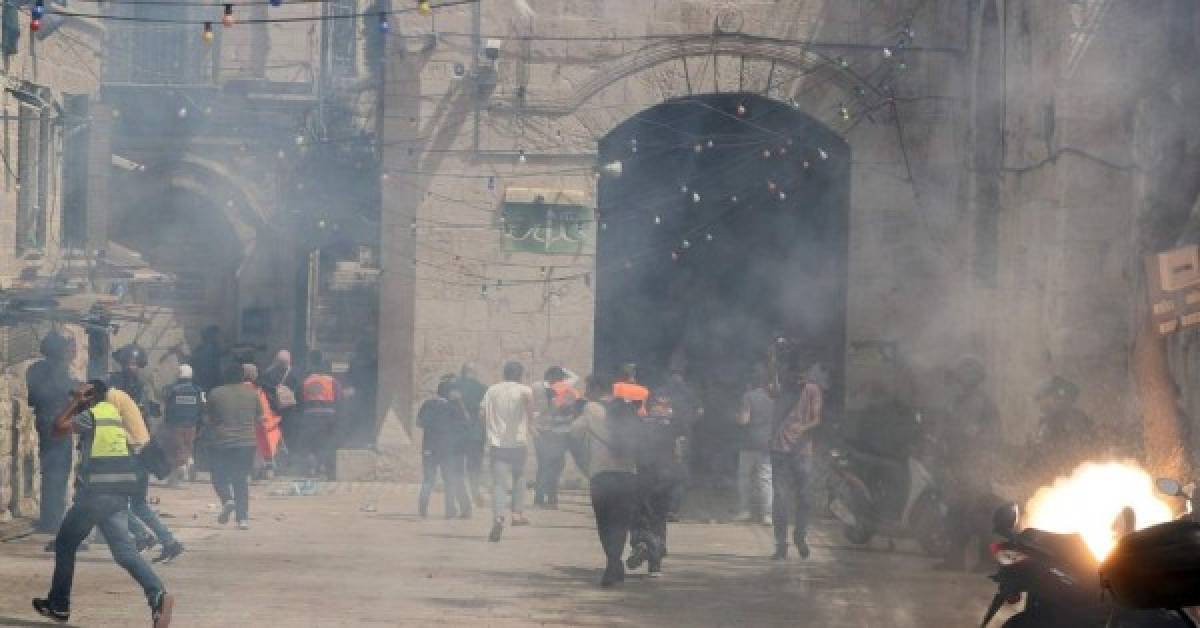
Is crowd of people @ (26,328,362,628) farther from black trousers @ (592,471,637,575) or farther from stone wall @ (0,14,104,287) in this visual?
black trousers @ (592,471,637,575)

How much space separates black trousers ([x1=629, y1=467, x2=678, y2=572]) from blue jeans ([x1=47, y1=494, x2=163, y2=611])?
4134 mm

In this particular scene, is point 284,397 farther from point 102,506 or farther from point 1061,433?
point 102,506

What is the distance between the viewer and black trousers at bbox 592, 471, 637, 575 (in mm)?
13398

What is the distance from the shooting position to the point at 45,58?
1822 centimetres

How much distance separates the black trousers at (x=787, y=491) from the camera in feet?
50.9

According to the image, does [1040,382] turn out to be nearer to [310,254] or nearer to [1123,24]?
[1123,24]

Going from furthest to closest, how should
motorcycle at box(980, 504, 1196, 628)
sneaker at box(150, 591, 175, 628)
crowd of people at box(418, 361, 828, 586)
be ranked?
crowd of people at box(418, 361, 828, 586), sneaker at box(150, 591, 175, 628), motorcycle at box(980, 504, 1196, 628)

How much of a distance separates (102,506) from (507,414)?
20.5 ft

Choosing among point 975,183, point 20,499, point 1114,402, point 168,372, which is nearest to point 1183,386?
point 1114,402

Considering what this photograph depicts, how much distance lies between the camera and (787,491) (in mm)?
15711

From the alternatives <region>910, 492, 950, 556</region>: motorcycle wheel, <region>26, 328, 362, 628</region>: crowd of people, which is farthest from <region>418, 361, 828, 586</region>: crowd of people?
<region>26, 328, 362, 628</region>: crowd of people

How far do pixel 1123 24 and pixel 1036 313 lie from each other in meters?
3.38

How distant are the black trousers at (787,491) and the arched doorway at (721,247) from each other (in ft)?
21.6

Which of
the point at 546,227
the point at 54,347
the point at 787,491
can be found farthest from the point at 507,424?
the point at 546,227
